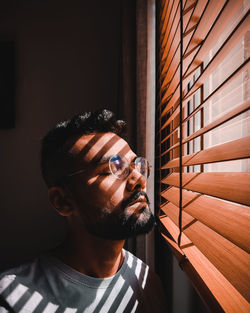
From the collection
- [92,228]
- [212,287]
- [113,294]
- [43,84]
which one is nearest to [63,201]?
[92,228]

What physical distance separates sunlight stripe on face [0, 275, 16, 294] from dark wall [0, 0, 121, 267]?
0.96 m

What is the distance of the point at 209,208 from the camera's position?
1.63ft

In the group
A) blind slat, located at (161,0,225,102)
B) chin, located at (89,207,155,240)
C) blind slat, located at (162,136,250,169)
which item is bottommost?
chin, located at (89,207,155,240)

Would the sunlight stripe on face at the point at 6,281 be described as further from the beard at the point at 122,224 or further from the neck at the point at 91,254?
the beard at the point at 122,224

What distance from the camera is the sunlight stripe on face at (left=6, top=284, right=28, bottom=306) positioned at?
0.63 metres

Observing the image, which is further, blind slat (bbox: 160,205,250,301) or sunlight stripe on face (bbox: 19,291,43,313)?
sunlight stripe on face (bbox: 19,291,43,313)

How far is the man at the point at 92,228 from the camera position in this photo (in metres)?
0.70

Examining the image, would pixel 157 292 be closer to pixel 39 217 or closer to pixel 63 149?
pixel 63 149

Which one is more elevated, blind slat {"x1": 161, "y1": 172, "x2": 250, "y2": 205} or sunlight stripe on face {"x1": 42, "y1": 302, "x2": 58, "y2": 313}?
blind slat {"x1": 161, "y1": 172, "x2": 250, "y2": 205}

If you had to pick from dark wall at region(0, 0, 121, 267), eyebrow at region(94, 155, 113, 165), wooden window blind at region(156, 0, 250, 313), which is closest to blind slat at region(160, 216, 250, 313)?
wooden window blind at region(156, 0, 250, 313)

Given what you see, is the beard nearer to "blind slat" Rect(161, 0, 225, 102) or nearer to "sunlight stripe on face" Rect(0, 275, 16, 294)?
"sunlight stripe on face" Rect(0, 275, 16, 294)

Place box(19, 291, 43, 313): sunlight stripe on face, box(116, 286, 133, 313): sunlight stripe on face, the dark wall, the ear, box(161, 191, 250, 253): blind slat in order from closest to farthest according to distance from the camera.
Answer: box(161, 191, 250, 253): blind slat, box(19, 291, 43, 313): sunlight stripe on face, box(116, 286, 133, 313): sunlight stripe on face, the ear, the dark wall

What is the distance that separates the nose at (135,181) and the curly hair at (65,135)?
0.22 m

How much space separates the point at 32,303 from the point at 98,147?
527 millimetres
